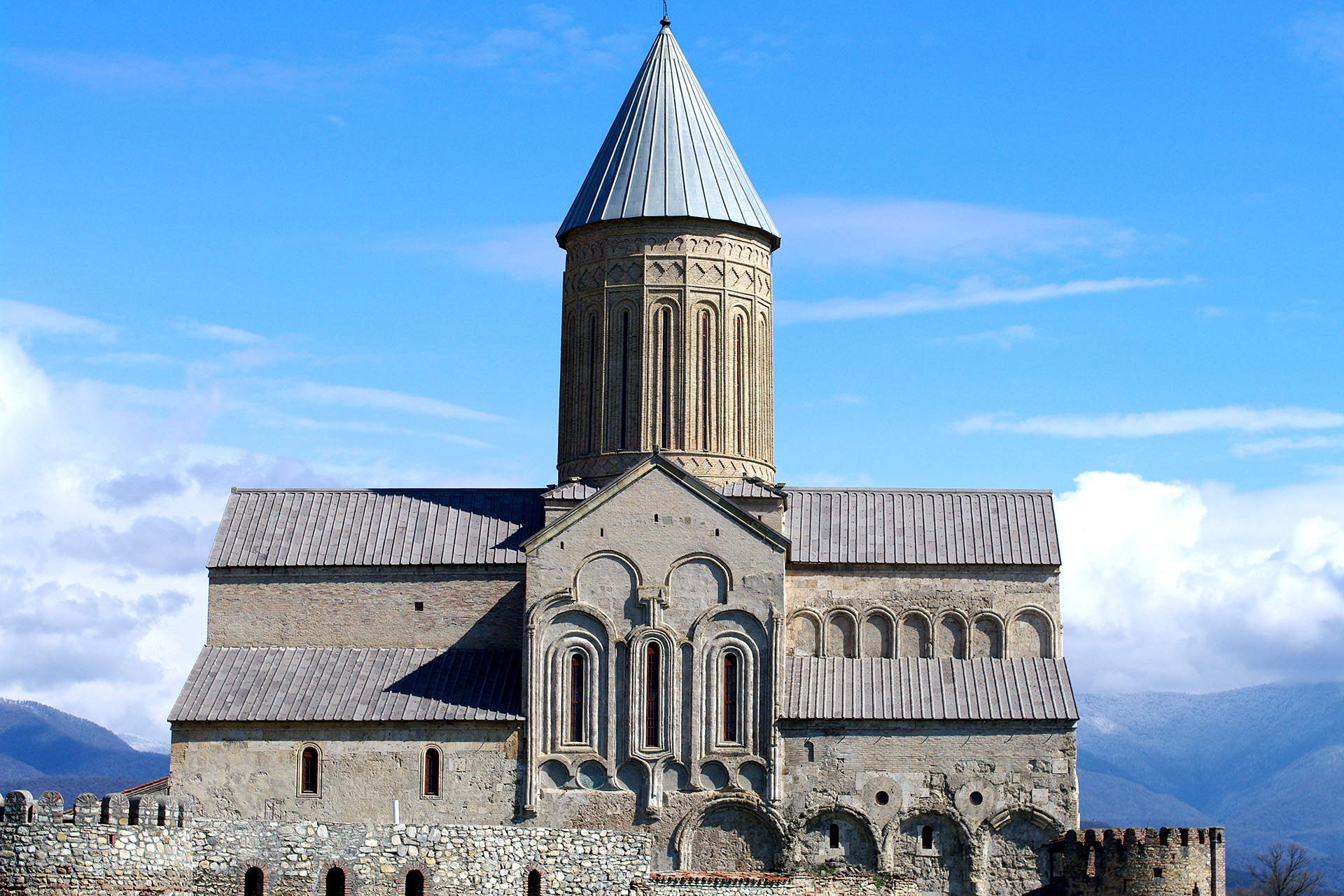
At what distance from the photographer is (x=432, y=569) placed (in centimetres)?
3784

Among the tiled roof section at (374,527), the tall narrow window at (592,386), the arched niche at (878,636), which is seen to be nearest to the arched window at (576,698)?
the tiled roof section at (374,527)

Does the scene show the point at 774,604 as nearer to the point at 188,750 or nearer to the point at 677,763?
the point at 677,763

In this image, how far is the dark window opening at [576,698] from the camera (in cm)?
3541

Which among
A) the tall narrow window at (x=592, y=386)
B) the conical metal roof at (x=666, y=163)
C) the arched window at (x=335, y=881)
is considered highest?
the conical metal roof at (x=666, y=163)

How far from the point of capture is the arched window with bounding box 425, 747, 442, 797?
35375mm

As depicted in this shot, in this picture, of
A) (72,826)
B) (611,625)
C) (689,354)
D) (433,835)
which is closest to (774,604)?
(611,625)

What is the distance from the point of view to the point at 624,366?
39.0m

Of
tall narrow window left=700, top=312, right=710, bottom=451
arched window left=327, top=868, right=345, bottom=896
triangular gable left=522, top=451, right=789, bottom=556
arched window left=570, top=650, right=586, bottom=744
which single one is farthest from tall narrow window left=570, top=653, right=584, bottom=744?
arched window left=327, top=868, right=345, bottom=896

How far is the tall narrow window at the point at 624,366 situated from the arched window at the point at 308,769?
30.0ft

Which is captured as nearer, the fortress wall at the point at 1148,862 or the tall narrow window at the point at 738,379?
the fortress wall at the point at 1148,862

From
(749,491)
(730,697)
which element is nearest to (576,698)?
(730,697)

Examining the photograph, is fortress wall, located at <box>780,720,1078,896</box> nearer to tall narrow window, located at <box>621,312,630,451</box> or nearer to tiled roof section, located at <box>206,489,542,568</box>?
tall narrow window, located at <box>621,312,630,451</box>

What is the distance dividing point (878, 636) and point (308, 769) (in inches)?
477

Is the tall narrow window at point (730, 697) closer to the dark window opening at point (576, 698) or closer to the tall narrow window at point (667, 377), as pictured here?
the dark window opening at point (576, 698)
